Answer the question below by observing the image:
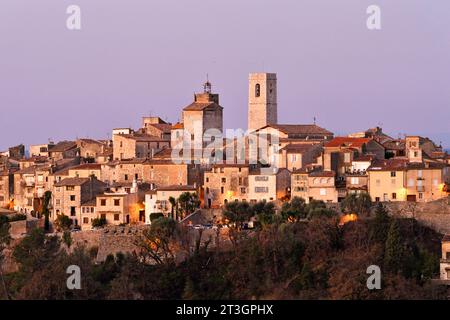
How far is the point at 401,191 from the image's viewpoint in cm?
4784

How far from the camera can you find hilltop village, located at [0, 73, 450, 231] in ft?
159

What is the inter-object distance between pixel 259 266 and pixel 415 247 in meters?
5.31

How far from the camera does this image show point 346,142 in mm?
51875

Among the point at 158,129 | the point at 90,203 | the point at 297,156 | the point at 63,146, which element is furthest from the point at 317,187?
the point at 63,146

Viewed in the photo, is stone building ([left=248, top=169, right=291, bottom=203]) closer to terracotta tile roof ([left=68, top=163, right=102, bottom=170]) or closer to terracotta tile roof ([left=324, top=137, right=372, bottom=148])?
terracotta tile roof ([left=324, top=137, right=372, bottom=148])

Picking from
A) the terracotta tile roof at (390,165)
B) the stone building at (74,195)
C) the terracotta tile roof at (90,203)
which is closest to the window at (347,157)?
the terracotta tile roof at (390,165)

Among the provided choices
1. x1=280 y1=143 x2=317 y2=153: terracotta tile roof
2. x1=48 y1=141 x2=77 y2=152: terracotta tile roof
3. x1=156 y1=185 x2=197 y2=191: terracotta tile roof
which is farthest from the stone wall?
x1=48 y1=141 x2=77 y2=152: terracotta tile roof

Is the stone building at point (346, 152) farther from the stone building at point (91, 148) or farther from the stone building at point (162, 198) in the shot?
the stone building at point (91, 148)

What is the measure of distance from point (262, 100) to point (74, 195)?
13396mm

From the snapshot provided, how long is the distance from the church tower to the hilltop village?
4.25 metres

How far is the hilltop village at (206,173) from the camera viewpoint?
48.4 metres

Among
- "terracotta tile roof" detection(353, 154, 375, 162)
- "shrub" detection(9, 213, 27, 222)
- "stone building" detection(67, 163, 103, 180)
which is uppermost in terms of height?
"terracotta tile roof" detection(353, 154, 375, 162)
